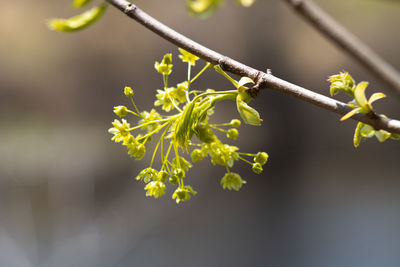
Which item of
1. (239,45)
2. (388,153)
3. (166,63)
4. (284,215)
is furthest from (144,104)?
(166,63)


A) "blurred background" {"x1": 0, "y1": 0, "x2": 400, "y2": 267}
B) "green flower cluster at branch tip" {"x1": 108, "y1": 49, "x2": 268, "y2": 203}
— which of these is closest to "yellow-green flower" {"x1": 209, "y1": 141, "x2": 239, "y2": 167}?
"green flower cluster at branch tip" {"x1": 108, "y1": 49, "x2": 268, "y2": 203}

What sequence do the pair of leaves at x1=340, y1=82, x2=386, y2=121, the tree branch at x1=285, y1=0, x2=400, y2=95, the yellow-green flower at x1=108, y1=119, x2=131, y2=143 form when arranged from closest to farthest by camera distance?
the tree branch at x1=285, y1=0, x2=400, y2=95
the pair of leaves at x1=340, y1=82, x2=386, y2=121
the yellow-green flower at x1=108, y1=119, x2=131, y2=143

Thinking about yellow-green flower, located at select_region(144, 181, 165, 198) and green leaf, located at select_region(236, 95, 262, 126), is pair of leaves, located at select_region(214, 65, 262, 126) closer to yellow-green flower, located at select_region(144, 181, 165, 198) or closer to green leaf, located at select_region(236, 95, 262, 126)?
green leaf, located at select_region(236, 95, 262, 126)

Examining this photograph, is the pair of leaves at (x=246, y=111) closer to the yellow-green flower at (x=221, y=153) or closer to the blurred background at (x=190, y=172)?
the yellow-green flower at (x=221, y=153)

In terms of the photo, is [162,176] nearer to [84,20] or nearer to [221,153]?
[221,153]

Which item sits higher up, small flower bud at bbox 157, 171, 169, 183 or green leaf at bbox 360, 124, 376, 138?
small flower bud at bbox 157, 171, 169, 183

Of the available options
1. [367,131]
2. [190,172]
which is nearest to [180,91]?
[367,131]
